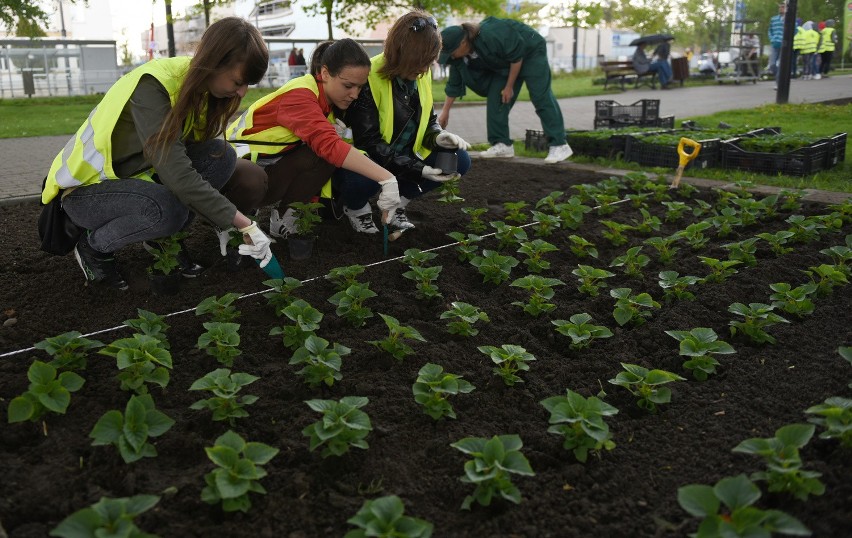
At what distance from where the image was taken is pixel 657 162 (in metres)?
6.08

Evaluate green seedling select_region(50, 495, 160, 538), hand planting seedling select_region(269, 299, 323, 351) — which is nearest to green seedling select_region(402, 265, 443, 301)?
hand planting seedling select_region(269, 299, 323, 351)

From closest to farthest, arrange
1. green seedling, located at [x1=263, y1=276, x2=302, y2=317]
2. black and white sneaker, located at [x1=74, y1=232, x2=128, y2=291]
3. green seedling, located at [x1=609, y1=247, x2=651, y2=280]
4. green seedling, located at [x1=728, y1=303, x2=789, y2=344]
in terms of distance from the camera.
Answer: green seedling, located at [x1=728, y1=303, x2=789, y2=344] < green seedling, located at [x1=263, y1=276, x2=302, y2=317] < black and white sneaker, located at [x1=74, y1=232, x2=128, y2=291] < green seedling, located at [x1=609, y1=247, x2=651, y2=280]

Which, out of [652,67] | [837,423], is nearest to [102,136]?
[837,423]

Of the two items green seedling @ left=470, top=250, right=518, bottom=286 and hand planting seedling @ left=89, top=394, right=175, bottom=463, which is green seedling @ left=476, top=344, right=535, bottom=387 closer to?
green seedling @ left=470, top=250, right=518, bottom=286

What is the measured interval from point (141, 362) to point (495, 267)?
1.54 meters

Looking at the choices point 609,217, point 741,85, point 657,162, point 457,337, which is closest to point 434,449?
point 457,337

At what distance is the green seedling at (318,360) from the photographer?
219 cm

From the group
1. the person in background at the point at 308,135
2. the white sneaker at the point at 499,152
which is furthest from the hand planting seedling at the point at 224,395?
the white sneaker at the point at 499,152

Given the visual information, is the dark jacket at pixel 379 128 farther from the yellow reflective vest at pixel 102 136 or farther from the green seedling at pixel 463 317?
the green seedling at pixel 463 317

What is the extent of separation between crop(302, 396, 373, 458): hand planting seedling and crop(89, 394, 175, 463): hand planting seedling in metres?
0.38

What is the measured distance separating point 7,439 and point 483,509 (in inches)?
50.9

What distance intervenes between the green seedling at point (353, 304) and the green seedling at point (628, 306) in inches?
36.2

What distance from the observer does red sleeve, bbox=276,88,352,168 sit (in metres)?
3.30

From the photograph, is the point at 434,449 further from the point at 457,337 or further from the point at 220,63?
the point at 220,63
